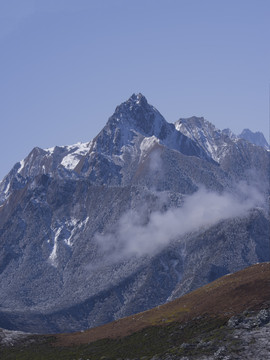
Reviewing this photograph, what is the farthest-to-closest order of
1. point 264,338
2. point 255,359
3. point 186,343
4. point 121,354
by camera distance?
point 121,354, point 186,343, point 264,338, point 255,359

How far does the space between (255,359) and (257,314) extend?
2774 cm

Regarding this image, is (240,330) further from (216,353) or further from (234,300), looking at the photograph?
(234,300)

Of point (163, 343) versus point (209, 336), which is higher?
point (163, 343)

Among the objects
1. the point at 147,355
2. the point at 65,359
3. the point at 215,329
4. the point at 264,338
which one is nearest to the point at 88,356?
the point at 65,359

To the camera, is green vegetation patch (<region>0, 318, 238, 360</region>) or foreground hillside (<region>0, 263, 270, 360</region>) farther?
green vegetation patch (<region>0, 318, 238, 360</region>)

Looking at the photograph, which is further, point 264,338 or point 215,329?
point 215,329

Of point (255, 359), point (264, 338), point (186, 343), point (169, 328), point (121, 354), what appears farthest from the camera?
point (169, 328)

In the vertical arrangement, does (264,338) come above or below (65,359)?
below

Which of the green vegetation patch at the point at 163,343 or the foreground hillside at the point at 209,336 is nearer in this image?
the foreground hillside at the point at 209,336

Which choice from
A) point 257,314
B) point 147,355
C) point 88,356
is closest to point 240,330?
point 257,314

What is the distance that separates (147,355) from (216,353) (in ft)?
78.9

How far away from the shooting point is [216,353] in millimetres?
153375

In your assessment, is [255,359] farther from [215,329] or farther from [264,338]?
[215,329]

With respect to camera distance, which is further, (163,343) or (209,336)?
(163,343)
